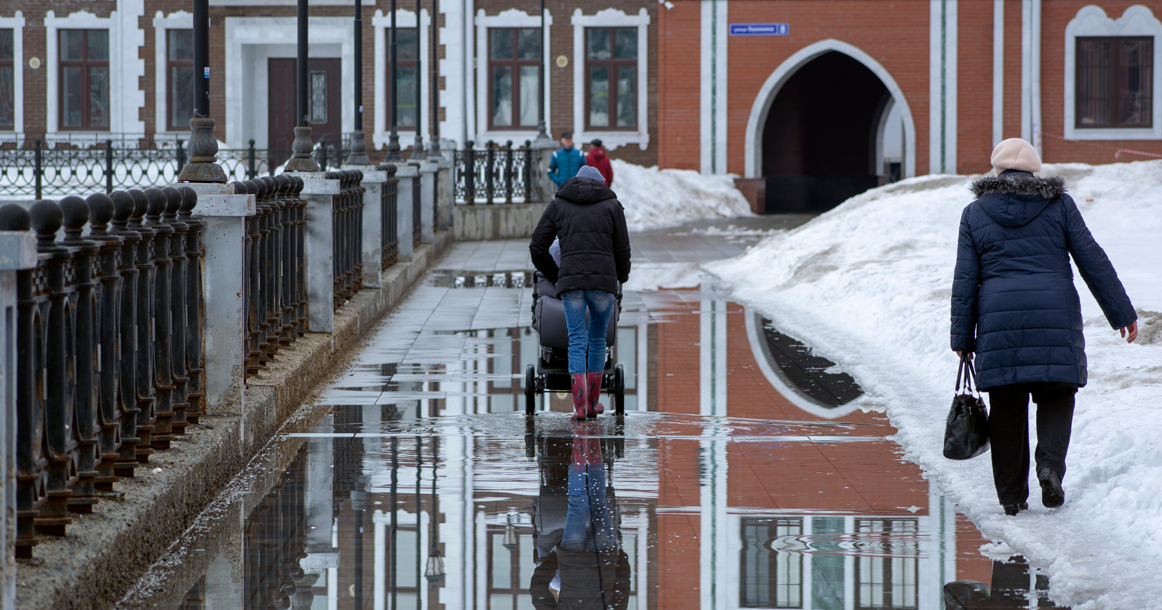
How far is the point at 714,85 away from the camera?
34781mm

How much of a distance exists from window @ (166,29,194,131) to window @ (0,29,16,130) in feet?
13.5

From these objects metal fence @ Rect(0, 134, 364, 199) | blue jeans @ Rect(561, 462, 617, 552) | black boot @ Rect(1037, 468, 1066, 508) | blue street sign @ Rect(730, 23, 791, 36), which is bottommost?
blue jeans @ Rect(561, 462, 617, 552)

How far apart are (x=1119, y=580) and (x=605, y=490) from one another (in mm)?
2375

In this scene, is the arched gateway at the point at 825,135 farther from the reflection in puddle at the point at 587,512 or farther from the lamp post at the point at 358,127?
the reflection in puddle at the point at 587,512

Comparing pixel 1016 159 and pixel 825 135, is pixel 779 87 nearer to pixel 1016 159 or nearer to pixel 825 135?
pixel 825 135

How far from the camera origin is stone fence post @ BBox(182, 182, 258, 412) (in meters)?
7.10

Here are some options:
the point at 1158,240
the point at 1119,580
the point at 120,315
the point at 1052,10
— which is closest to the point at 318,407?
the point at 120,315

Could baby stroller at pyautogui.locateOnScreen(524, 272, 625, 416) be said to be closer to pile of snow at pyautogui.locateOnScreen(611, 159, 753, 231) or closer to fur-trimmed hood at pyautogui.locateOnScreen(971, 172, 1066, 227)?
fur-trimmed hood at pyautogui.locateOnScreen(971, 172, 1066, 227)

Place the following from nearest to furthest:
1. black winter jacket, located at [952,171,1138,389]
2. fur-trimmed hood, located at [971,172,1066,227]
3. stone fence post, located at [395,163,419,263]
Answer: black winter jacket, located at [952,171,1138,389]
fur-trimmed hood, located at [971,172,1066,227]
stone fence post, located at [395,163,419,263]

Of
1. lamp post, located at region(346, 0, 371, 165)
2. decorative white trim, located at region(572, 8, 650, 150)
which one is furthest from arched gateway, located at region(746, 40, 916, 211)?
lamp post, located at region(346, 0, 371, 165)

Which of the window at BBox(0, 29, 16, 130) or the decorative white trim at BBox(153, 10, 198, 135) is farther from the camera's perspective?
the window at BBox(0, 29, 16, 130)

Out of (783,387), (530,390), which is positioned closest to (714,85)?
(783,387)

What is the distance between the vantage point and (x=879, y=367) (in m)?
10.8

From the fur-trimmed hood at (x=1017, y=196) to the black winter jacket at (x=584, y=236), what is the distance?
2555 millimetres
